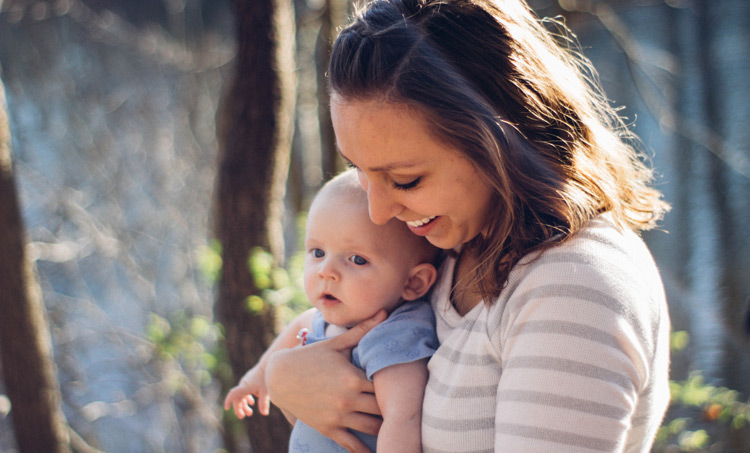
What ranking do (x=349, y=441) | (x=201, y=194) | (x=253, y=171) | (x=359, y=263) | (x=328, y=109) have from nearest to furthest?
(x=349, y=441) < (x=359, y=263) < (x=253, y=171) < (x=328, y=109) < (x=201, y=194)

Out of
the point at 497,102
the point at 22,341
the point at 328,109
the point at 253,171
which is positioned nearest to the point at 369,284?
the point at 497,102

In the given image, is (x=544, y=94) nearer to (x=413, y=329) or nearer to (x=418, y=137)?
(x=418, y=137)

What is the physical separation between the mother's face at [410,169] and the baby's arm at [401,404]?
0.33m

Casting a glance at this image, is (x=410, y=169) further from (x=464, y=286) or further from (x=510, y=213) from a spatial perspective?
(x=464, y=286)

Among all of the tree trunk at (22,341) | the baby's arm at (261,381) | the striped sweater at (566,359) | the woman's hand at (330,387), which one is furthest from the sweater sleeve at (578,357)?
the tree trunk at (22,341)

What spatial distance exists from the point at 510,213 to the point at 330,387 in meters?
0.65

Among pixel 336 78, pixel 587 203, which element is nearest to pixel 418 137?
pixel 336 78

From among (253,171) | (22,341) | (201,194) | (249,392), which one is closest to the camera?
(249,392)

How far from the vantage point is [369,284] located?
1.49m

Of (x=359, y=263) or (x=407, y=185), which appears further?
(x=359, y=263)

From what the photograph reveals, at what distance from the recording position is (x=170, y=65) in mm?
6000

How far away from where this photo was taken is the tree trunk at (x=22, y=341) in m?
3.25

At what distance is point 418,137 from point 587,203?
1.17ft

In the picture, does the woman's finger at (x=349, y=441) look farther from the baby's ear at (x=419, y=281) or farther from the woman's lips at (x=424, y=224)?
the woman's lips at (x=424, y=224)
